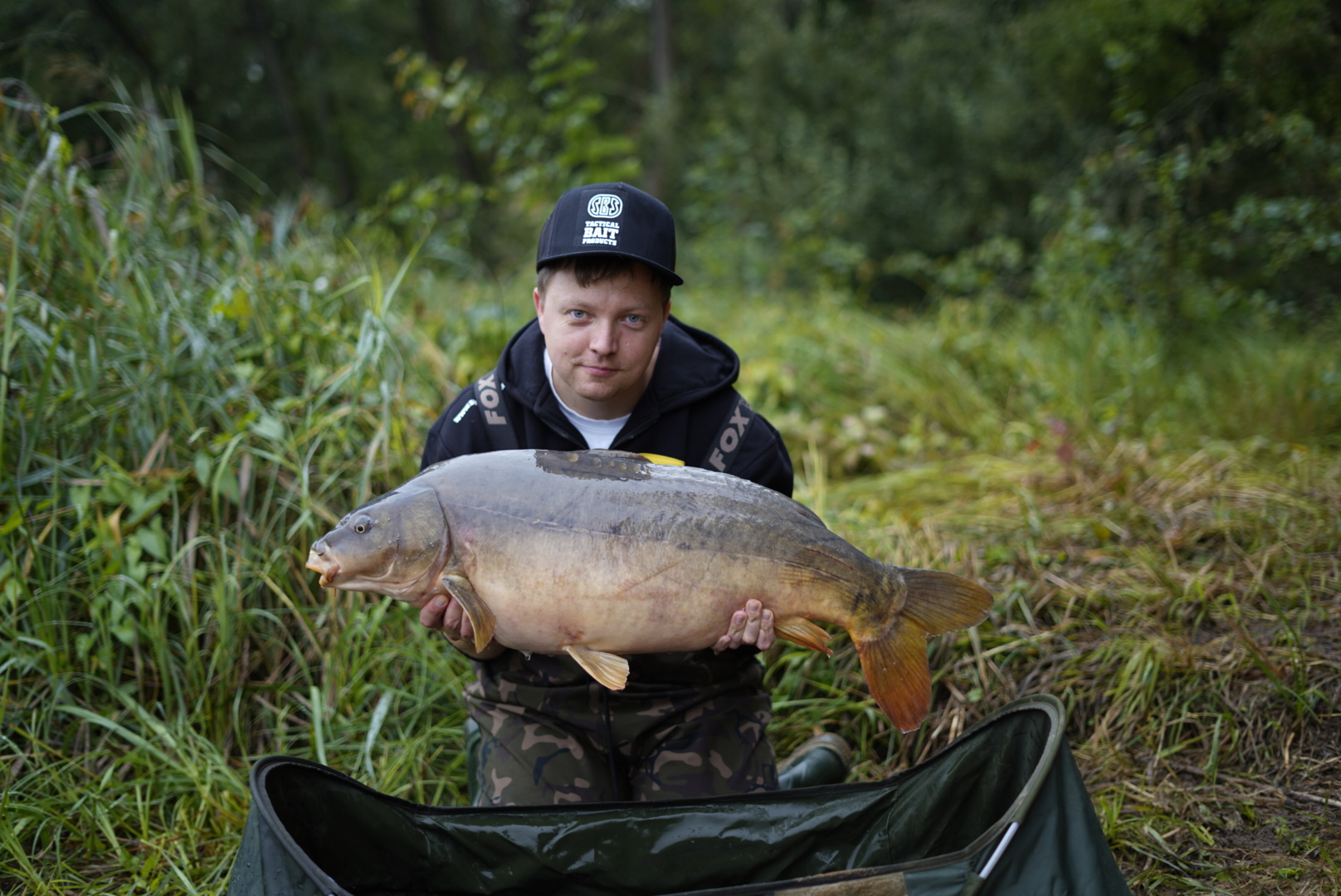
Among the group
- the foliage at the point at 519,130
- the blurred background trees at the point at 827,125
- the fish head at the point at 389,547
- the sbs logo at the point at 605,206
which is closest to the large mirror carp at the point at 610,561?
the fish head at the point at 389,547

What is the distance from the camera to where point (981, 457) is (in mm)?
3783

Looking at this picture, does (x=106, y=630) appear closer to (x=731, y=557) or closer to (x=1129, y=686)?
(x=731, y=557)

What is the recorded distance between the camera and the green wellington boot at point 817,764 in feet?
7.21

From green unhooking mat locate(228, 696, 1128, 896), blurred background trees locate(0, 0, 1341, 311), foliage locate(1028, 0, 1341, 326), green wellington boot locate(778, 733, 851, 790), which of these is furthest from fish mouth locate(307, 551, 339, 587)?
foliage locate(1028, 0, 1341, 326)

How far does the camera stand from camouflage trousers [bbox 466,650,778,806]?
1.99 metres

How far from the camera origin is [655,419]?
2.01 meters

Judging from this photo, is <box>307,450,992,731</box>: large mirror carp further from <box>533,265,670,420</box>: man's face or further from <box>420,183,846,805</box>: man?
<box>420,183,846,805</box>: man

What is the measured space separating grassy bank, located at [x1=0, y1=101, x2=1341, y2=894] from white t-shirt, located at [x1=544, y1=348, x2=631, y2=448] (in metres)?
0.93

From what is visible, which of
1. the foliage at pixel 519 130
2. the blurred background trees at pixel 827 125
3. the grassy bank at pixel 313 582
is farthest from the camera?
the foliage at pixel 519 130

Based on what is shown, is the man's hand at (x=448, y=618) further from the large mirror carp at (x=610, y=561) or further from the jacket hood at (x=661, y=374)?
the jacket hood at (x=661, y=374)

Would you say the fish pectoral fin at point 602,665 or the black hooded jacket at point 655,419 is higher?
the black hooded jacket at point 655,419

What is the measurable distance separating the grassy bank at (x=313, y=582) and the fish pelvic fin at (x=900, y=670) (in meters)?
0.69

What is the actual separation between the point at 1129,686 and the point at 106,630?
8.74ft

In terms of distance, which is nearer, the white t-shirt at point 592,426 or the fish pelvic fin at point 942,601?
the fish pelvic fin at point 942,601
